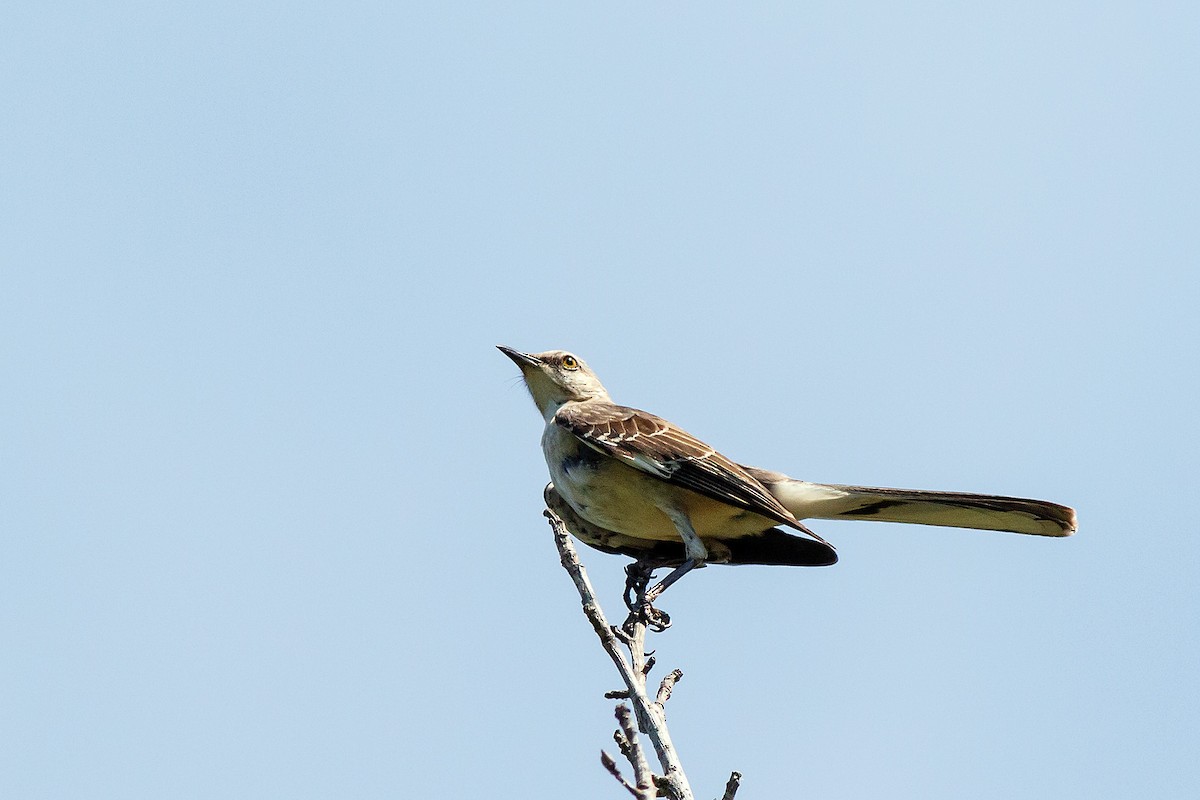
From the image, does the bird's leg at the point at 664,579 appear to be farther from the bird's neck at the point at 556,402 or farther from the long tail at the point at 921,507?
the bird's neck at the point at 556,402

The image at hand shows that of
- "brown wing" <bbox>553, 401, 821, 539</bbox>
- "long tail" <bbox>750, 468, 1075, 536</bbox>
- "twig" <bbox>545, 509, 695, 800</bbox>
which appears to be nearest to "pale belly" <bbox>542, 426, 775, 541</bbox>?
"brown wing" <bbox>553, 401, 821, 539</bbox>

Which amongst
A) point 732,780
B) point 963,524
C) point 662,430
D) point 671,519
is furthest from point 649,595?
point 732,780

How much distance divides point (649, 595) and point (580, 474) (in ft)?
4.28

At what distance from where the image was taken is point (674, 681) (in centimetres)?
481

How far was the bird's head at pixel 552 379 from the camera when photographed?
851 cm

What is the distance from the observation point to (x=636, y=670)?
4738 mm

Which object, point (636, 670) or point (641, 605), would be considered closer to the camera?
point (636, 670)

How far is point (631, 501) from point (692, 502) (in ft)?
1.23

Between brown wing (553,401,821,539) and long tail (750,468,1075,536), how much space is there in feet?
0.73

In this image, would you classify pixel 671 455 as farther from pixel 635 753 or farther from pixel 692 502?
pixel 635 753

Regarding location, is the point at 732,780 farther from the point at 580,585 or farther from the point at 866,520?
the point at 866,520

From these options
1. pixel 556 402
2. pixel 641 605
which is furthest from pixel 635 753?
pixel 556 402

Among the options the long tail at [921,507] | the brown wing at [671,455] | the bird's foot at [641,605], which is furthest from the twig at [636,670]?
the long tail at [921,507]

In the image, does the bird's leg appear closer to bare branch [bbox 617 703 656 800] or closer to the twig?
the twig
